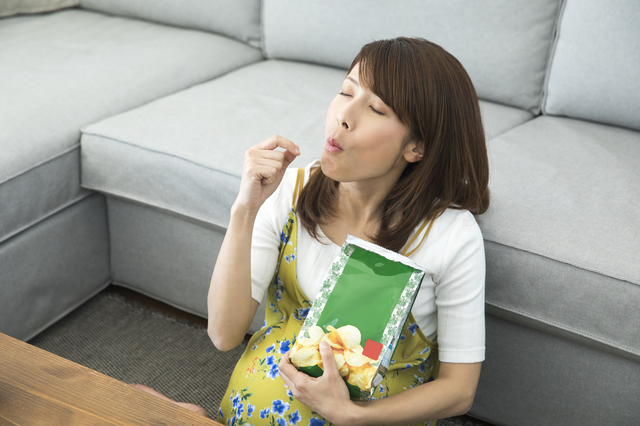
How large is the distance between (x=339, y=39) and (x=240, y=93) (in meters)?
0.38

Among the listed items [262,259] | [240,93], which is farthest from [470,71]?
[262,259]

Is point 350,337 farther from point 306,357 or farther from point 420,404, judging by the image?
point 420,404

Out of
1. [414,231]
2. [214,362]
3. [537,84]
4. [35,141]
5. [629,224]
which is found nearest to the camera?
[414,231]

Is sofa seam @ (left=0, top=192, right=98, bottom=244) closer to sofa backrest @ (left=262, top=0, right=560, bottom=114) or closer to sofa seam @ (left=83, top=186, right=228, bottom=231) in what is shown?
sofa seam @ (left=83, top=186, right=228, bottom=231)

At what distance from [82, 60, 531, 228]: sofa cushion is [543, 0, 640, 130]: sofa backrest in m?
0.14

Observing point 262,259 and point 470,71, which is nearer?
point 262,259

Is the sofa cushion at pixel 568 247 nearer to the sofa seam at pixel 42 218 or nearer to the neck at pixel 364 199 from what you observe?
the neck at pixel 364 199

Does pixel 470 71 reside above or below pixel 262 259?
above

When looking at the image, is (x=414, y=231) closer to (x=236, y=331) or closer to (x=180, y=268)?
(x=236, y=331)

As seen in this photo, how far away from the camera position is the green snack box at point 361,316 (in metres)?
0.68

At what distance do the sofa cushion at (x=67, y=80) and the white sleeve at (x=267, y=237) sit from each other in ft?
1.96

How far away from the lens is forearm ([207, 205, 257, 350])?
85 centimetres

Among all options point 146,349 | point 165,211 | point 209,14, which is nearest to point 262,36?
point 209,14

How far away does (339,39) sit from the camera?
1704 millimetres
